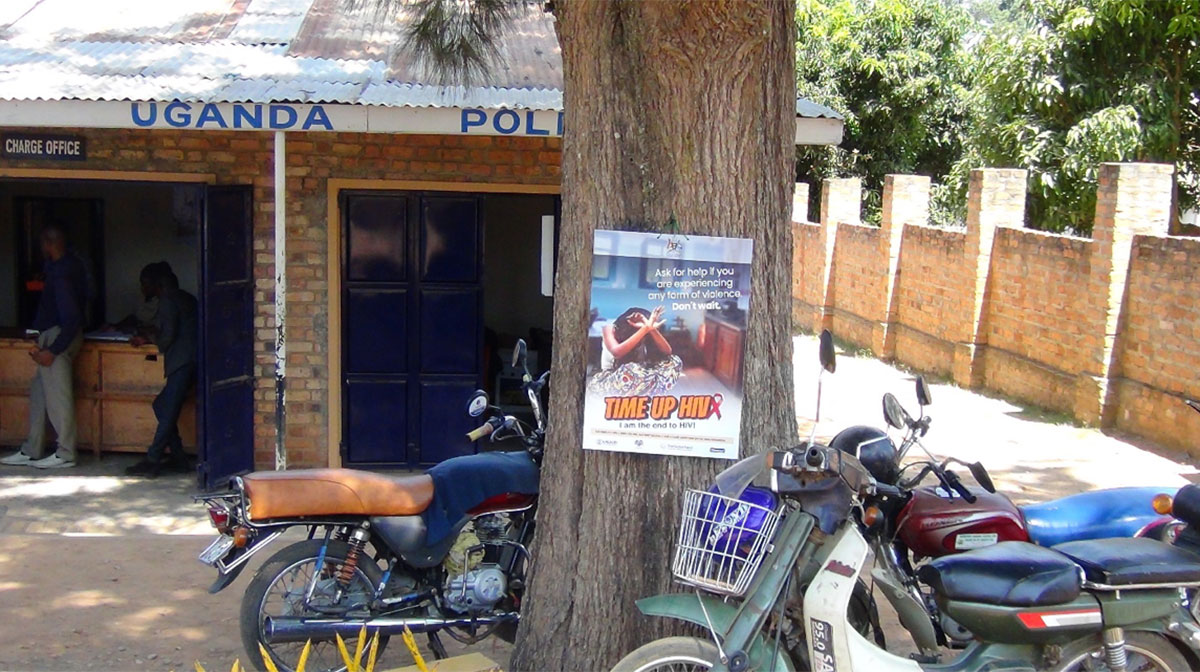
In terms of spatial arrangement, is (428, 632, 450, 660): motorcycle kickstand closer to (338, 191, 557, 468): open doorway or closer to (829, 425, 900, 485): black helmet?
(829, 425, 900, 485): black helmet

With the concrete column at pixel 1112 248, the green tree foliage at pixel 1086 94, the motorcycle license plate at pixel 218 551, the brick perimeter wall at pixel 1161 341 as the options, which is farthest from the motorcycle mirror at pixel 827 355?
the green tree foliage at pixel 1086 94

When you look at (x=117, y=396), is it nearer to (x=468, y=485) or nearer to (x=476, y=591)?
(x=468, y=485)

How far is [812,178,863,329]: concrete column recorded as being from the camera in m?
18.5

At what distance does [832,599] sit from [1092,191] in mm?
12432

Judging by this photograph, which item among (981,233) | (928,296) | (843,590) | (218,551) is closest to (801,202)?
(928,296)

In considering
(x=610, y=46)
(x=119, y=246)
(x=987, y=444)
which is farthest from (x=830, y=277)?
(x=610, y=46)

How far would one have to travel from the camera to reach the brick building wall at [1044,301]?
10141 mm

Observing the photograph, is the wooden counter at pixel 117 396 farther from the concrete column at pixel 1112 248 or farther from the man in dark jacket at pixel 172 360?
the concrete column at pixel 1112 248

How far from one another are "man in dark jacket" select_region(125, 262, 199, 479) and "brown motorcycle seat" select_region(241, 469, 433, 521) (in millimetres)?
4344

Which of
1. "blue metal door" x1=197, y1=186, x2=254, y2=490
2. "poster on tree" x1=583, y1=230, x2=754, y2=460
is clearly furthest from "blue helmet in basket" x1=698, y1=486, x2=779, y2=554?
"blue metal door" x1=197, y1=186, x2=254, y2=490

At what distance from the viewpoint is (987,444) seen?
10.5 meters

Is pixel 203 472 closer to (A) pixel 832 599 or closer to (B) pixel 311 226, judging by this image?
(B) pixel 311 226

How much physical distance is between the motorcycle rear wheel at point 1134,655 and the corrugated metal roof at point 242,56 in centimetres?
427

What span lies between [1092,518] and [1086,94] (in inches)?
441
